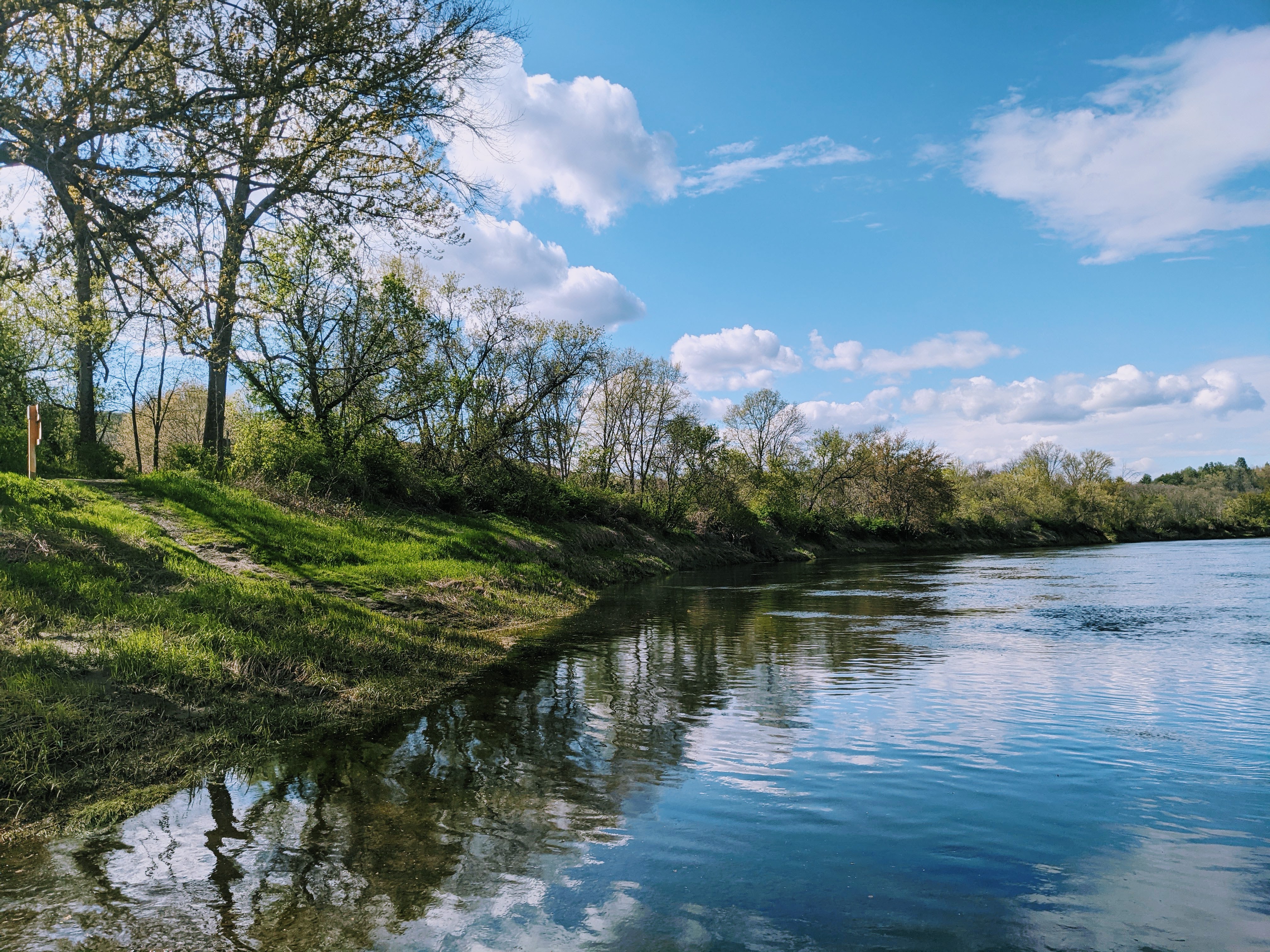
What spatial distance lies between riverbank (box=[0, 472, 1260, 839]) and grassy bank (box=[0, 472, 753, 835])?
25mm

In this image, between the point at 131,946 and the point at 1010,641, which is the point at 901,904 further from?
the point at 1010,641

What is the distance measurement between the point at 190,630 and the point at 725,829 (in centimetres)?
729

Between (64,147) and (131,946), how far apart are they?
9.78m

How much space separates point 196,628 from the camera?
946 cm

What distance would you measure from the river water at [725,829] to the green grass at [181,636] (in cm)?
75

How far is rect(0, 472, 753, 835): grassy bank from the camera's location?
21.1ft

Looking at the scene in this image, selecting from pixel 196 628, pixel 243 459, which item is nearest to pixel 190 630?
pixel 196 628

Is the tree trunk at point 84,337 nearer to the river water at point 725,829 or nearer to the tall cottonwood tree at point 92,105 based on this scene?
the tall cottonwood tree at point 92,105

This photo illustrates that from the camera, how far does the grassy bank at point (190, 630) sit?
6.43 m

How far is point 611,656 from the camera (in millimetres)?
13883

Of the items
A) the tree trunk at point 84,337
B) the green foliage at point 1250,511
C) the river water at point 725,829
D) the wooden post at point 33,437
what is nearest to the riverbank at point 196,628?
the river water at point 725,829

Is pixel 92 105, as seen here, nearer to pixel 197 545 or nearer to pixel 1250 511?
pixel 197 545

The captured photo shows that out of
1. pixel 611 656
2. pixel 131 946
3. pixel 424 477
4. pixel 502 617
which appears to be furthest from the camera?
pixel 424 477

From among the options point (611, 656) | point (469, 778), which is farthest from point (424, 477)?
point (469, 778)
